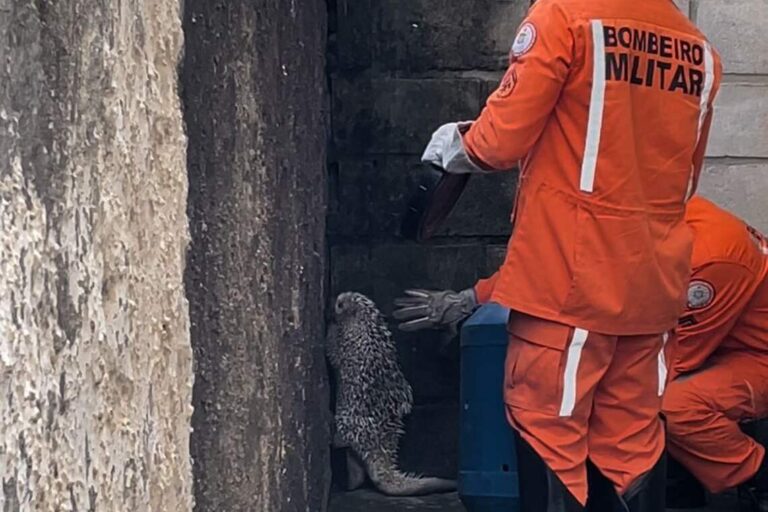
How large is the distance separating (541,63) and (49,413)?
1.63 m

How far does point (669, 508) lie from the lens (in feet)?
12.6

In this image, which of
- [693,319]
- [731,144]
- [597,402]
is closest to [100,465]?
[597,402]

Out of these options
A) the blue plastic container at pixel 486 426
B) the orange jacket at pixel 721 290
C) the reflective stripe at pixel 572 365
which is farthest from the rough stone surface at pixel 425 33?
the reflective stripe at pixel 572 365

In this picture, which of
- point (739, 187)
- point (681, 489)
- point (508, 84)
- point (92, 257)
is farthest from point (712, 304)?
point (92, 257)

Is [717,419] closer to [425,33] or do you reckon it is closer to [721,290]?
[721,290]

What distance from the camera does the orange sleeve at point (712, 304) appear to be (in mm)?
3525

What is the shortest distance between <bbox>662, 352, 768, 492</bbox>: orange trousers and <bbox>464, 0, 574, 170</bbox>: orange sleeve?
4.43 ft

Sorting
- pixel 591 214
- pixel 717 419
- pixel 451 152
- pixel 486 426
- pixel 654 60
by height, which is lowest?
pixel 717 419

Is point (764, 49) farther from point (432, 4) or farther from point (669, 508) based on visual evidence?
point (669, 508)

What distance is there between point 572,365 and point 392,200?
134cm

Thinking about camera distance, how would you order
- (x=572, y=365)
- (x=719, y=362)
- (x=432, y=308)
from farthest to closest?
(x=719, y=362)
(x=432, y=308)
(x=572, y=365)

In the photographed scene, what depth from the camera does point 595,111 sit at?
2553 millimetres

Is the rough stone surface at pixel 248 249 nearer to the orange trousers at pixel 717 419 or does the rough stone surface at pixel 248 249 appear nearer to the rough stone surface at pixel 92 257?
the rough stone surface at pixel 92 257

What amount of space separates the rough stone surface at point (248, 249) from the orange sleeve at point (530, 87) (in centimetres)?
42
